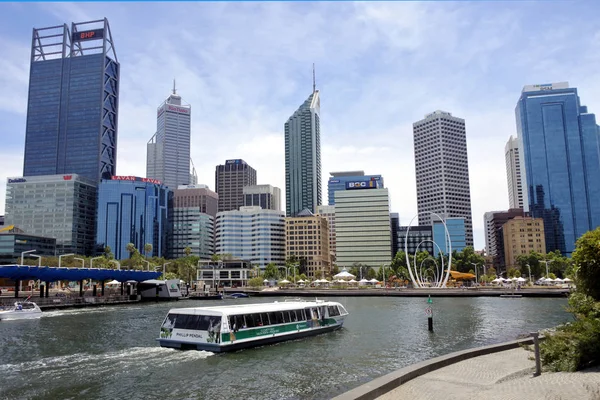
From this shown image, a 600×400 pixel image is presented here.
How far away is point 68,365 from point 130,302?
81.2m

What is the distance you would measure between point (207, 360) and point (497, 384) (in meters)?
21.3

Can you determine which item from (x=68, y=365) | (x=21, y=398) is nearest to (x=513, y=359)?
(x=21, y=398)

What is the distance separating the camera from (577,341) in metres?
22.1

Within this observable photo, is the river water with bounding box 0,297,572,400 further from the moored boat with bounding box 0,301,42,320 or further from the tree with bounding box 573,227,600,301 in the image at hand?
the moored boat with bounding box 0,301,42,320

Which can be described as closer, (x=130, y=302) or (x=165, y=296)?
(x=130, y=302)

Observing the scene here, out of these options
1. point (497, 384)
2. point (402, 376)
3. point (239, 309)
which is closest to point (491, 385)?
point (497, 384)

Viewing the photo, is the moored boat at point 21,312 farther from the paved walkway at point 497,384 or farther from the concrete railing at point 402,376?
the paved walkway at point 497,384

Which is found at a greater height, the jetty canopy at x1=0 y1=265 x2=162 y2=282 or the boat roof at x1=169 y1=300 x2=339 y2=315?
the jetty canopy at x1=0 y1=265 x2=162 y2=282

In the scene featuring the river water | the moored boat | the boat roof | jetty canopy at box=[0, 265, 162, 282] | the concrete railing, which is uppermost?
jetty canopy at box=[0, 265, 162, 282]

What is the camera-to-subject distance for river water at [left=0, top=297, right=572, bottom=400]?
2623cm

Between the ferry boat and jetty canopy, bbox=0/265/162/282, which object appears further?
jetty canopy, bbox=0/265/162/282

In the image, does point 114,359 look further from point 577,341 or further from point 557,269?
point 557,269

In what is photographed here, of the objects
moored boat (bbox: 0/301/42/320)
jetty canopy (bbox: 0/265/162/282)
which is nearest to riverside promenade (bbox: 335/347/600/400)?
moored boat (bbox: 0/301/42/320)

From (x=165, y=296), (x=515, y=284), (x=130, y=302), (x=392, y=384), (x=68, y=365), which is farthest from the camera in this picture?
(x=515, y=284)
